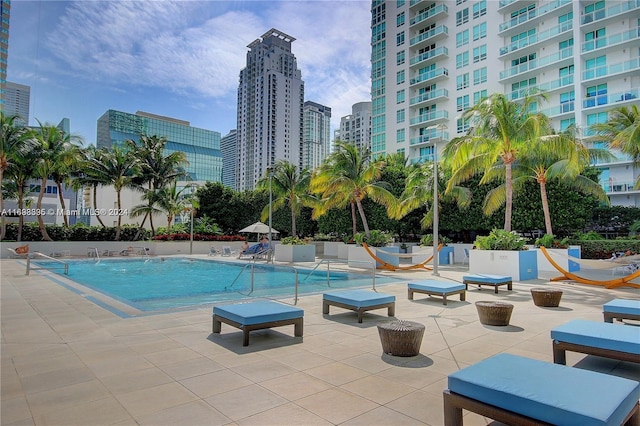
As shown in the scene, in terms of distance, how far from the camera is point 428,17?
152 ft

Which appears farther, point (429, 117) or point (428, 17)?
point (428, 17)

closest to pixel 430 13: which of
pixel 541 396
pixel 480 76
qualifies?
pixel 480 76

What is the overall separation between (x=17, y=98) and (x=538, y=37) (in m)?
43.5

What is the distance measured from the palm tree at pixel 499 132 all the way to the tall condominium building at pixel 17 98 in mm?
13410

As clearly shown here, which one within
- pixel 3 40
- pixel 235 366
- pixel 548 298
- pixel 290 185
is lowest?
pixel 235 366

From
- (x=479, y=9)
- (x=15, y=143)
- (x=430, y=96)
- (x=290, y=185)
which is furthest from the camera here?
(x=430, y=96)

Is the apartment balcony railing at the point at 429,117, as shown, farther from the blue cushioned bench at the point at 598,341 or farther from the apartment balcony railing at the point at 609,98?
the blue cushioned bench at the point at 598,341

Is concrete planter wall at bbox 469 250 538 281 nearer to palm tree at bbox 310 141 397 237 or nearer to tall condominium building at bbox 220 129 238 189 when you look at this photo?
palm tree at bbox 310 141 397 237

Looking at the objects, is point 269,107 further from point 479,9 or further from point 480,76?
point 480,76

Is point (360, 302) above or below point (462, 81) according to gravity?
below

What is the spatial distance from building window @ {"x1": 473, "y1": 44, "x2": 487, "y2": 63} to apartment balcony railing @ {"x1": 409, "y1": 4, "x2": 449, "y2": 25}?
6152 mm

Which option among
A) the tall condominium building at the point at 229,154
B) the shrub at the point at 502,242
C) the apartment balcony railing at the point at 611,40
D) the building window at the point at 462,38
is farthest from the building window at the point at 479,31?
the tall condominium building at the point at 229,154

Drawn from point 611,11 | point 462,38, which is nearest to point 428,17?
point 462,38

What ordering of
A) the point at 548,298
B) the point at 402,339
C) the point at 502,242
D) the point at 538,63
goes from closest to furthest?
the point at 402,339
the point at 548,298
the point at 502,242
the point at 538,63
